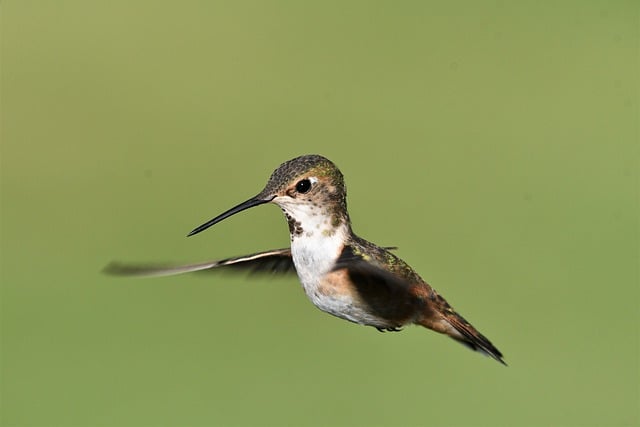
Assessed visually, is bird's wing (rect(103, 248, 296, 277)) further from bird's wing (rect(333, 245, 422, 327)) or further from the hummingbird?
bird's wing (rect(333, 245, 422, 327))

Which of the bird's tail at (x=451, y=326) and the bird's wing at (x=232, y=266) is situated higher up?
the bird's wing at (x=232, y=266)

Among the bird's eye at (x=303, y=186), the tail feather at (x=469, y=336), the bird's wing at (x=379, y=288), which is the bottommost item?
the tail feather at (x=469, y=336)

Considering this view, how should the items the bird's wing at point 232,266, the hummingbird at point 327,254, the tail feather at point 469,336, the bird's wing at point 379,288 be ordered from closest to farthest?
the bird's wing at point 379,288, the hummingbird at point 327,254, the bird's wing at point 232,266, the tail feather at point 469,336

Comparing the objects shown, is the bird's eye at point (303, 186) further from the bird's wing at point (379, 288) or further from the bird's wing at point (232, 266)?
the bird's wing at point (232, 266)

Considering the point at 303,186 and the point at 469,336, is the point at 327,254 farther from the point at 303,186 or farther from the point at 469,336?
the point at 469,336

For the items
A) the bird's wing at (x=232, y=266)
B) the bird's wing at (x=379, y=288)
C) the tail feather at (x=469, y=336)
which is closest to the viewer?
the bird's wing at (x=379, y=288)

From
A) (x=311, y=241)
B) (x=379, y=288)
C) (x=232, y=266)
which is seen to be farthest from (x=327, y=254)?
(x=232, y=266)

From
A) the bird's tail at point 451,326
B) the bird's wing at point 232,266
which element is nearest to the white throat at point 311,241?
the bird's wing at point 232,266

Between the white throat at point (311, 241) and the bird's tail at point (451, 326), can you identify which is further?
the bird's tail at point (451, 326)

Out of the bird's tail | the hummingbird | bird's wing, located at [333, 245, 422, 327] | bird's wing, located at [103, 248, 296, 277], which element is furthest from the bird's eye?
the bird's tail
